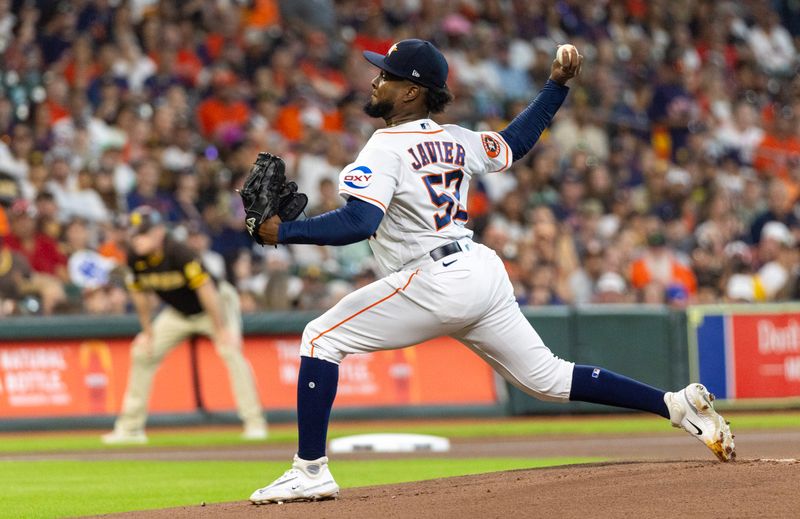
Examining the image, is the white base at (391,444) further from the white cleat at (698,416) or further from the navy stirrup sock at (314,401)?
the navy stirrup sock at (314,401)

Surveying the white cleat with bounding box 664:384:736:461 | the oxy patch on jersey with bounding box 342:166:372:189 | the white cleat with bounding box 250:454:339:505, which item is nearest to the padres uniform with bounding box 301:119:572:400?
the oxy patch on jersey with bounding box 342:166:372:189

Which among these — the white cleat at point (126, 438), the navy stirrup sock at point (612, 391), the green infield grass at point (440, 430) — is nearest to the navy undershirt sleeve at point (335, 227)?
the navy stirrup sock at point (612, 391)

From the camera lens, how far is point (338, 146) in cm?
1727

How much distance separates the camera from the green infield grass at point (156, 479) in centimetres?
773

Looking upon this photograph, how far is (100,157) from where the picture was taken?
607 inches

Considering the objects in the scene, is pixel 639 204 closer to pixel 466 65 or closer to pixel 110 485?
pixel 466 65

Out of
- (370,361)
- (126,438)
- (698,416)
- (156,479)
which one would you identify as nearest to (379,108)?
(698,416)

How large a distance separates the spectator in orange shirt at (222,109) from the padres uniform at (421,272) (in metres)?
10.7

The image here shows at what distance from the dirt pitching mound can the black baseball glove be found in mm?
1292

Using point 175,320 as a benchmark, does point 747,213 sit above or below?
above

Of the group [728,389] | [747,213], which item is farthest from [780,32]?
[728,389]

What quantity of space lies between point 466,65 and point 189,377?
25.6ft

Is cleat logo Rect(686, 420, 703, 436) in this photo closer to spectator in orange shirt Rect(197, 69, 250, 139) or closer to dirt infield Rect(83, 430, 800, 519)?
dirt infield Rect(83, 430, 800, 519)

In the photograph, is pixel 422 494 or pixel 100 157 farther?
pixel 100 157
